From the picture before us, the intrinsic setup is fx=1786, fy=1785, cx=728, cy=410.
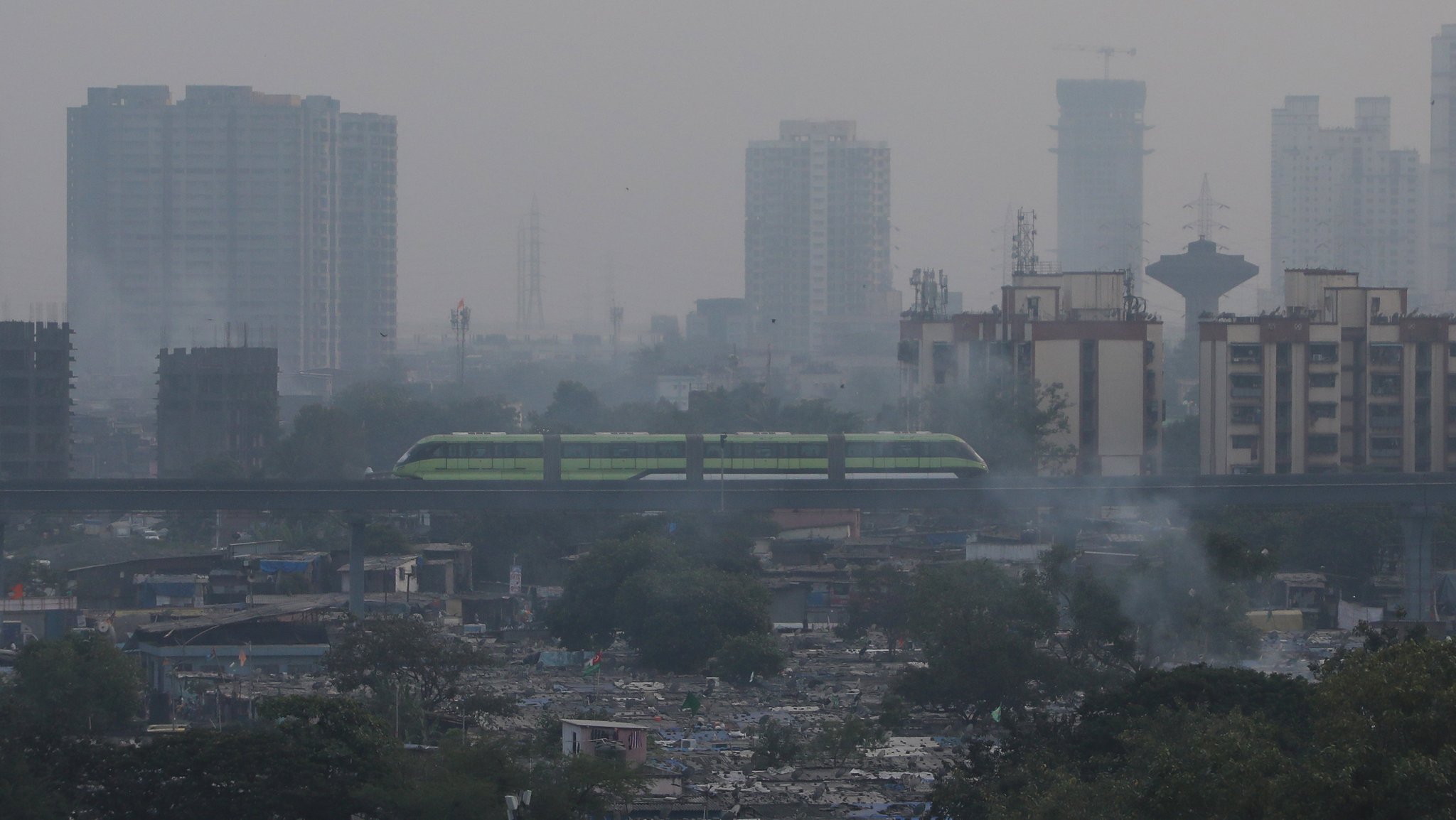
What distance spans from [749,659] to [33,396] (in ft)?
67.9

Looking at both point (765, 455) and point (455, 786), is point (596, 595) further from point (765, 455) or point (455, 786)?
point (455, 786)

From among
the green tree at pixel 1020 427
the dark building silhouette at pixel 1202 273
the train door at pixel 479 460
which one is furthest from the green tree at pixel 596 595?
the dark building silhouette at pixel 1202 273

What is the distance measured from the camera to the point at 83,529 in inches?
1503

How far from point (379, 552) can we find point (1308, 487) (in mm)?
14590

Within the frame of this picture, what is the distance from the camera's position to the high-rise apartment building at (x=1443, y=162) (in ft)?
239

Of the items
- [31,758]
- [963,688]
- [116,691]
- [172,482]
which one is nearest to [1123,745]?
[963,688]

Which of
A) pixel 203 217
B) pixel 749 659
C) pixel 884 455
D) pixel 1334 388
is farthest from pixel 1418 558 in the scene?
pixel 203 217

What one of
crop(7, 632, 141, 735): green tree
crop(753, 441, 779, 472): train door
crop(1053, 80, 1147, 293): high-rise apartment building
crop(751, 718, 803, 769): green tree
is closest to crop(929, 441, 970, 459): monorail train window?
crop(753, 441, 779, 472): train door

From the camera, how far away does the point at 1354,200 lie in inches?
3282

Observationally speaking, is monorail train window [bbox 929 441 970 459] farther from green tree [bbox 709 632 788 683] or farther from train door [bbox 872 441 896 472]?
green tree [bbox 709 632 788 683]

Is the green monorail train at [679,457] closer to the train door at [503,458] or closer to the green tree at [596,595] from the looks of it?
the train door at [503,458]

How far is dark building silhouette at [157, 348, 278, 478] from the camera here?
43188mm

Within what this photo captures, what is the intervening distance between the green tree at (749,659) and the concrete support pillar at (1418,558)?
9068 millimetres

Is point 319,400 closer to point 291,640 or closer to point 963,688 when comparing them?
point 291,640
